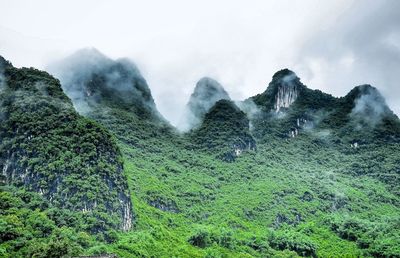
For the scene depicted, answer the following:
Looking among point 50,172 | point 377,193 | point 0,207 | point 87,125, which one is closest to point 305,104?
point 377,193

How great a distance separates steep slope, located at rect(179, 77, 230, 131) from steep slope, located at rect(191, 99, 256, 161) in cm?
1995

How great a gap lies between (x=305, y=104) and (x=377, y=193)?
3086 cm

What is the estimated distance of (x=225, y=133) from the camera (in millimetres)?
83250

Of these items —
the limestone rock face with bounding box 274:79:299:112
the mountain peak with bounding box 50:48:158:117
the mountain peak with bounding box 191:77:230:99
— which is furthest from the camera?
the mountain peak with bounding box 191:77:230:99

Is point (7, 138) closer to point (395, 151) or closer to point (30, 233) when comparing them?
point (30, 233)

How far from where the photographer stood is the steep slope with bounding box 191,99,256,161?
82.3 meters

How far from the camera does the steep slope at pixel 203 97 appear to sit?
11012 centimetres

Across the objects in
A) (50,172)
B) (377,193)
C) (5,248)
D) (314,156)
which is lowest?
(5,248)

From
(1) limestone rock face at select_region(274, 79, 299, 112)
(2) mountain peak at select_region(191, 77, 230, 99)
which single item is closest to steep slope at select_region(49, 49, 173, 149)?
(2) mountain peak at select_region(191, 77, 230, 99)

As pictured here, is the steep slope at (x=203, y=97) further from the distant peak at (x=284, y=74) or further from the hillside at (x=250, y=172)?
the distant peak at (x=284, y=74)

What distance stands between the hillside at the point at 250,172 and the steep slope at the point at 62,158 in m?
1.46

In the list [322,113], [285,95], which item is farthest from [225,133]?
[322,113]

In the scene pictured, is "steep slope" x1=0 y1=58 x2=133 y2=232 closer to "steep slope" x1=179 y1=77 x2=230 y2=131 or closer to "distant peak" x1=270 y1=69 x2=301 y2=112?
"steep slope" x1=179 y1=77 x2=230 y2=131

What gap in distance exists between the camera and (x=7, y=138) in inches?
2034
